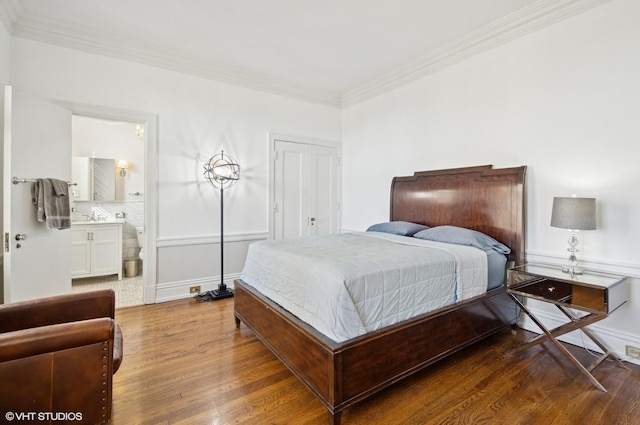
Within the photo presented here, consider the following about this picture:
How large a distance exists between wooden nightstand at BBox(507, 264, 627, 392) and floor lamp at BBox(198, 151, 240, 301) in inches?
118

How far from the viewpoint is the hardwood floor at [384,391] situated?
5.44ft

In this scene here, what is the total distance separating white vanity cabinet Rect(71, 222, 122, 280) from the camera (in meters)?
4.23

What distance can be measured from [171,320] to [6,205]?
1599mm

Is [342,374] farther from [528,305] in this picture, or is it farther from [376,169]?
[376,169]

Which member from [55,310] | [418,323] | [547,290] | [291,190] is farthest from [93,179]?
[547,290]

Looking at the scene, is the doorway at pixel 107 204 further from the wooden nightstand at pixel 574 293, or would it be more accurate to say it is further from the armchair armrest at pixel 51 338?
the wooden nightstand at pixel 574 293

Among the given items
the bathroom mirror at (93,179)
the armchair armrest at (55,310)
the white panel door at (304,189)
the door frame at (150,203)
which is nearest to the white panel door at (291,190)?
the white panel door at (304,189)

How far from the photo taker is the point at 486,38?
2980 millimetres

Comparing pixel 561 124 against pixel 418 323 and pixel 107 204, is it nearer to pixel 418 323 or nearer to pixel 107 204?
pixel 418 323

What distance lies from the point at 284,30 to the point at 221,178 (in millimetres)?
1790

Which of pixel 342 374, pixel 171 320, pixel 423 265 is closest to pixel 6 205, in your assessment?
pixel 171 320

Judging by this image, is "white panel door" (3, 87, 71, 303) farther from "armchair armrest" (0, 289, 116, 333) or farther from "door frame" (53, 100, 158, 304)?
"armchair armrest" (0, 289, 116, 333)

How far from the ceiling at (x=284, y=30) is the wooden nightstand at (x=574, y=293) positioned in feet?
7.10

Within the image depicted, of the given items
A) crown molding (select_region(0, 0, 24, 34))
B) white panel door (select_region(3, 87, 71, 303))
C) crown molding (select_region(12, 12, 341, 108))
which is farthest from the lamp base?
crown molding (select_region(0, 0, 24, 34))
